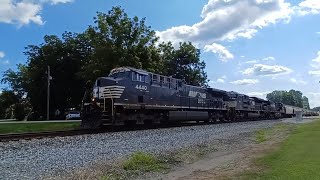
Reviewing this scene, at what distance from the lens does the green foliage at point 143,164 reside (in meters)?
11.8

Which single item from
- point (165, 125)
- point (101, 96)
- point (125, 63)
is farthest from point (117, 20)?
point (101, 96)

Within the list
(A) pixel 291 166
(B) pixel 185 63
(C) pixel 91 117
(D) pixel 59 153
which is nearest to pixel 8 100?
(B) pixel 185 63

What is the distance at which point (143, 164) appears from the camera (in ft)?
40.6

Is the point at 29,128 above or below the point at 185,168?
above

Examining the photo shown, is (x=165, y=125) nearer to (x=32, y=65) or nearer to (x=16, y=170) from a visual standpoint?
(x=16, y=170)

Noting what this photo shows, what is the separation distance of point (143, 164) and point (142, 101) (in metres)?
17.5

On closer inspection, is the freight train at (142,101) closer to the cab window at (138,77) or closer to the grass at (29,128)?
the cab window at (138,77)

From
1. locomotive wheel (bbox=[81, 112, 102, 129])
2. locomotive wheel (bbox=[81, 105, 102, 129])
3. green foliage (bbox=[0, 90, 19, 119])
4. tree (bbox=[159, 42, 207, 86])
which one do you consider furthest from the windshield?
green foliage (bbox=[0, 90, 19, 119])

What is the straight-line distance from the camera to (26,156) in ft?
44.4

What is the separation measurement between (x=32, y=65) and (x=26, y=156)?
68207mm

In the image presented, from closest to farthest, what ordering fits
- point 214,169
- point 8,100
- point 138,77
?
1. point 214,169
2. point 138,77
3. point 8,100

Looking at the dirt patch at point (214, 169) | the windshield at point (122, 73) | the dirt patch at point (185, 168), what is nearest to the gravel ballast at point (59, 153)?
the dirt patch at point (185, 168)

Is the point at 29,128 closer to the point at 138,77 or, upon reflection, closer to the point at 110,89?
the point at 110,89

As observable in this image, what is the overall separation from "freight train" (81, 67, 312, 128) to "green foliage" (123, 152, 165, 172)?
13.6 metres
